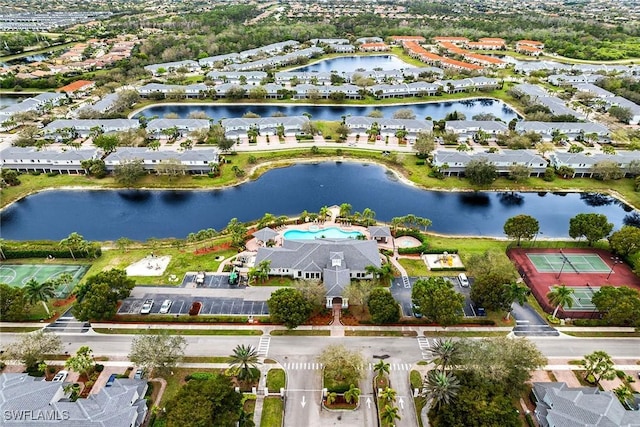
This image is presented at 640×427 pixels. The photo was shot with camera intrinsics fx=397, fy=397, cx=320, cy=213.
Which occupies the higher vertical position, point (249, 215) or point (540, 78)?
point (540, 78)

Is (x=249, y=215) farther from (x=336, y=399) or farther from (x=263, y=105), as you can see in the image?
(x=263, y=105)

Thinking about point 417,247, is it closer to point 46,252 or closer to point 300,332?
point 300,332

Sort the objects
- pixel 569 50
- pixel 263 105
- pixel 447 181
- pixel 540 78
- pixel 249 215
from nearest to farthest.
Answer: pixel 249 215, pixel 447 181, pixel 263 105, pixel 540 78, pixel 569 50

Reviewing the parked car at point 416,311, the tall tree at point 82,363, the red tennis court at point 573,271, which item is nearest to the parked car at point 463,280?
the red tennis court at point 573,271

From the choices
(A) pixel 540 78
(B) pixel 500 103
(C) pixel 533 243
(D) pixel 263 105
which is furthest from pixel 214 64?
(C) pixel 533 243

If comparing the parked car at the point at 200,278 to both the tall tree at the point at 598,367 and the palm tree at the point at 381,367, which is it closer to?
the palm tree at the point at 381,367

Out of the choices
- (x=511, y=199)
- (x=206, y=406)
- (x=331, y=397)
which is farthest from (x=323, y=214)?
(x=206, y=406)
